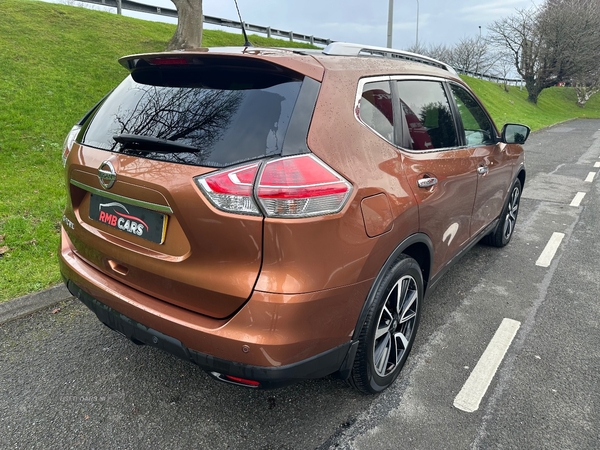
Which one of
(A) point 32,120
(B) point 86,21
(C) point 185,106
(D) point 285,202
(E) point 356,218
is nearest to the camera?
(D) point 285,202

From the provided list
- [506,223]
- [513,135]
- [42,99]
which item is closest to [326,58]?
[513,135]

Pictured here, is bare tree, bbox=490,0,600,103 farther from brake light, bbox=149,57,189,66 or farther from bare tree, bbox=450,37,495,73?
brake light, bbox=149,57,189,66

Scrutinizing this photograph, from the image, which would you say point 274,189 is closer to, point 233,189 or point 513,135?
point 233,189

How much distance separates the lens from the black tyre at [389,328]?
85.6 inches

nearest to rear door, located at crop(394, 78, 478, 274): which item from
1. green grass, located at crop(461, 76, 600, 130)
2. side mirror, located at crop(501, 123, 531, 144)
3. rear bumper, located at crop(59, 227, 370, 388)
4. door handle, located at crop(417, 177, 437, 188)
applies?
door handle, located at crop(417, 177, 437, 188)

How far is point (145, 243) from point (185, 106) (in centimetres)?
66

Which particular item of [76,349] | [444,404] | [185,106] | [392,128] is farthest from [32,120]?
[444,404]

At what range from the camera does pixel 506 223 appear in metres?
4.72

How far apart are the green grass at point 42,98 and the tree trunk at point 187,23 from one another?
1503 millimetres

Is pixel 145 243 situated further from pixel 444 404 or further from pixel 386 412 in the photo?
pixel 444 404

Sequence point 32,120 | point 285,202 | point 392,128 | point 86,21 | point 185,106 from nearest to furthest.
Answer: point 285,202 → point 185,106 → point 392,128 → point 32,120 → point 86,21

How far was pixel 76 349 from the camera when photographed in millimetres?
2836

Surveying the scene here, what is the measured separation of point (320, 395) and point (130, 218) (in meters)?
1.42

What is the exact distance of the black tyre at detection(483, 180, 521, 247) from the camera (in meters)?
4.59
